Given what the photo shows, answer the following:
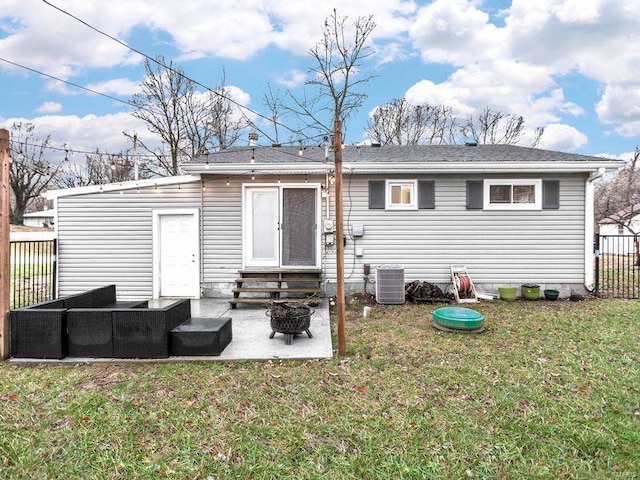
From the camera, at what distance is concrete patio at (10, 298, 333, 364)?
13.4 ft

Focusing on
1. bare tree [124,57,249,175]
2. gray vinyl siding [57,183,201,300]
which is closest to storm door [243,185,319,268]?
gray vinyl siding [57,183,201,300]

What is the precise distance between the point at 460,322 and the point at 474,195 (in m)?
3.66

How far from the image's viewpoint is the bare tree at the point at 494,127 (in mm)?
21875

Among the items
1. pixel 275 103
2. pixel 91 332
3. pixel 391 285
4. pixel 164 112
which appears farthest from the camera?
pixel 164 112

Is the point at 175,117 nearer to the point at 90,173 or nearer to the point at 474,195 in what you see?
the point at 474,195

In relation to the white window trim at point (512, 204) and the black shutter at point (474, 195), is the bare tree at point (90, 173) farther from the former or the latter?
the white window trim at point (512, 204)

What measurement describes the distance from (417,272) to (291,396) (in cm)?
522

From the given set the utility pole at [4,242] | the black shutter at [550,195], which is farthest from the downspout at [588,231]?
the utility pole at [4,242]

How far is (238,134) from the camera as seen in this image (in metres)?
18.9

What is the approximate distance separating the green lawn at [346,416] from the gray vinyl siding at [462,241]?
10.4 feet

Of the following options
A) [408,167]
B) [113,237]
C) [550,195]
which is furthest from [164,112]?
[550,195]

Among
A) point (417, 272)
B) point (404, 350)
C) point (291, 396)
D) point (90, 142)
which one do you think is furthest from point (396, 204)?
point (90, 142)

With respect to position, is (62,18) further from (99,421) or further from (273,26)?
(273,26)

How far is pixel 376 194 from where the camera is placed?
761 centimetres
